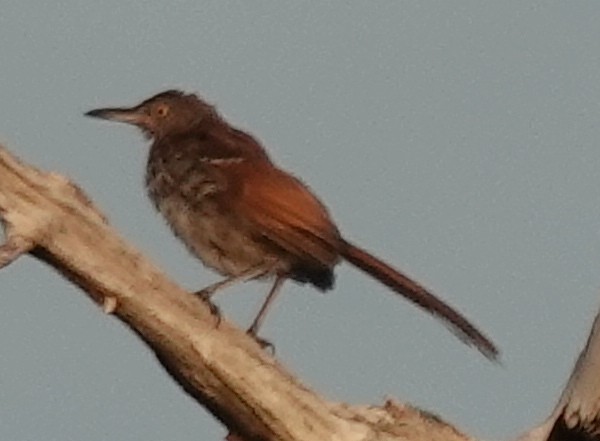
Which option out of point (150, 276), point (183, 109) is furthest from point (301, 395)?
point (183, 109)

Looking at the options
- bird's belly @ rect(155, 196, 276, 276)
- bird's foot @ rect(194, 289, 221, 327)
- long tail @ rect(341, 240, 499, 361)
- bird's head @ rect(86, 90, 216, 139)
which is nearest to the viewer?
bird's foot @ rect(194, 289, 221, 327)

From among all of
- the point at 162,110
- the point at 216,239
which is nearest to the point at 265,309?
the point at 216,239

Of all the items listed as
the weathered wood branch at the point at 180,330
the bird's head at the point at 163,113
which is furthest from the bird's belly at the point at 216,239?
the weathered wood branch at the point at 180,330

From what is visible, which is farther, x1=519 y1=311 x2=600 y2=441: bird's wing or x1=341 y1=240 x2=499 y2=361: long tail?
x1=341 y1=240 x2=499 y2=361: long tail

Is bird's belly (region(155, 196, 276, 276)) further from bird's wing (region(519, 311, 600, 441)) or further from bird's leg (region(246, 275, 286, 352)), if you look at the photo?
bird's wing (region(519, 311, 600, 441))

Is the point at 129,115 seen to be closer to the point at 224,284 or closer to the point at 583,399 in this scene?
the point at 224,284

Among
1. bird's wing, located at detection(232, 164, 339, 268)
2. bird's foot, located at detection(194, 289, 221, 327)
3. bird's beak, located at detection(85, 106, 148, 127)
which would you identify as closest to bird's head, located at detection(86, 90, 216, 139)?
bird's beak, located at detection(85, 106, 148, 127)
